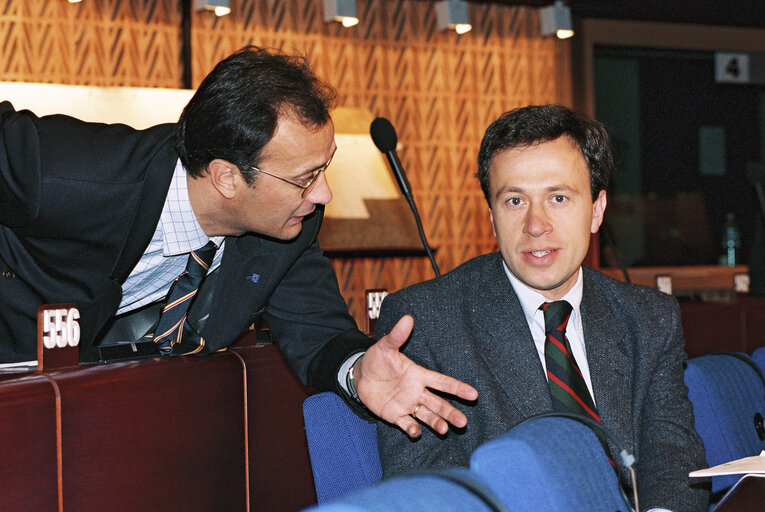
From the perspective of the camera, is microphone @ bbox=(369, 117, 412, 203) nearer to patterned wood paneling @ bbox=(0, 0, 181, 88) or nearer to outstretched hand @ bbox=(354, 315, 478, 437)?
outstretched hand @ bbox=(354, 315, 478, 437)

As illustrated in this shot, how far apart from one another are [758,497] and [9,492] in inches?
47.9

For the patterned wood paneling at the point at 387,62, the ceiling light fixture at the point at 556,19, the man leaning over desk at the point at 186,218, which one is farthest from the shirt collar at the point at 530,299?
the ceiling light fixture at the point at 556,19

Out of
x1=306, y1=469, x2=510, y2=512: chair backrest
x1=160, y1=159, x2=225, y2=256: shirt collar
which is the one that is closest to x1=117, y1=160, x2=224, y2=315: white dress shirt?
x1=160, y1=159, x2=225, y2=256: shirt collar

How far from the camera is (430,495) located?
0.73m

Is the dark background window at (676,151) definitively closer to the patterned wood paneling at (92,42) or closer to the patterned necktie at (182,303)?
the patterned wood paneling at (92,42)

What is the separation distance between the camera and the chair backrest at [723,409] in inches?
89.3

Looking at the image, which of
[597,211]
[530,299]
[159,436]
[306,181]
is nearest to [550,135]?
[597,211]

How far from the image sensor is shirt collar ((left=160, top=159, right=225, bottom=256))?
2.07 m

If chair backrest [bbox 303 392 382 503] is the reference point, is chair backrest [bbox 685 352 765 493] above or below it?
below

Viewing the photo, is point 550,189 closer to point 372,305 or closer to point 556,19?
point 372,305

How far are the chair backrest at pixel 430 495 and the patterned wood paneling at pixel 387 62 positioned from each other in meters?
5.40

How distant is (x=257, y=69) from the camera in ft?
6.95

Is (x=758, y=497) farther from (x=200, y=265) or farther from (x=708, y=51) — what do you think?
(x=708, y=51)

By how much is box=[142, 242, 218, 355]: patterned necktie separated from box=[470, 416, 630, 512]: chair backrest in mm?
1072
